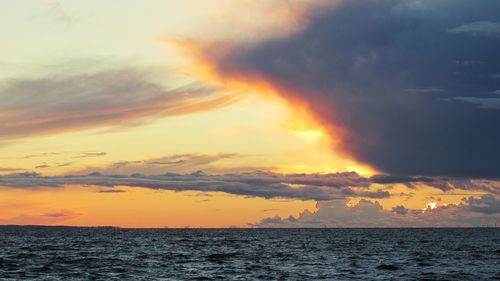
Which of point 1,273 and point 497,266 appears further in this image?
point 497,266

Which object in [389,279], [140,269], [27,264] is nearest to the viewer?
[389,279]

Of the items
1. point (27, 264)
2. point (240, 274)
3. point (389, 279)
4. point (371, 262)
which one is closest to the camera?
point (389, 279)

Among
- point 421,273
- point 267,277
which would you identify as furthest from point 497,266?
point 267,277

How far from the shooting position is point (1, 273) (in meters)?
66.5

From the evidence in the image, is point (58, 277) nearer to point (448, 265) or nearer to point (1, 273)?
point (1, 273)

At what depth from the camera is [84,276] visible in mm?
64938

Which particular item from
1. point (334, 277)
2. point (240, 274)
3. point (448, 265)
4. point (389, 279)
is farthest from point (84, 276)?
point (448, 265)

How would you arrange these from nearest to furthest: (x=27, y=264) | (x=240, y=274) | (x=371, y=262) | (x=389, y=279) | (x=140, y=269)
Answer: (x=389, y=279) → (x=240, y=274) → (x=140, y=269) → (x=27, y=264) → (x=371, y=262)

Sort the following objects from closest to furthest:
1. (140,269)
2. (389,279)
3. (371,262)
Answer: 1. (389,279)
2. (140,269)
3. (371,262)

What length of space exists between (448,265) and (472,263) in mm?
5265

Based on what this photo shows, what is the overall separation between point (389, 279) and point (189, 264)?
29.5 metres

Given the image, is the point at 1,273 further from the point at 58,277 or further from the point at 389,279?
the point at 389,279

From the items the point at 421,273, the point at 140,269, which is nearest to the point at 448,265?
the point at 421,273

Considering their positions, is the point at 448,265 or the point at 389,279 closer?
the point at 389,279
